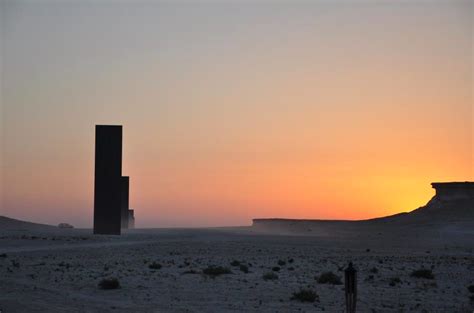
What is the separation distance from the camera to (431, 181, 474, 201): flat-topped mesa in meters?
108

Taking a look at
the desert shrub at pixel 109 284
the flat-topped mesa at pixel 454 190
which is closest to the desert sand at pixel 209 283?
the desert shrub at pixel 109 284

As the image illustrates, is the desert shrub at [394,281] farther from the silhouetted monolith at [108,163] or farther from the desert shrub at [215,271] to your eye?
the silhouetted monolith at [108,163]

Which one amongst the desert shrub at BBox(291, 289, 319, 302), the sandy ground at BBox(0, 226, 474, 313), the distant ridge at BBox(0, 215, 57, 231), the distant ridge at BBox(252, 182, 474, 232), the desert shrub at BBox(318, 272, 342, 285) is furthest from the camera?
the distant ridge at BBox(252, 182, 474, 232)

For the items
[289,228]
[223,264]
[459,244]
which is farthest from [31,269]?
Answer: [289,228]

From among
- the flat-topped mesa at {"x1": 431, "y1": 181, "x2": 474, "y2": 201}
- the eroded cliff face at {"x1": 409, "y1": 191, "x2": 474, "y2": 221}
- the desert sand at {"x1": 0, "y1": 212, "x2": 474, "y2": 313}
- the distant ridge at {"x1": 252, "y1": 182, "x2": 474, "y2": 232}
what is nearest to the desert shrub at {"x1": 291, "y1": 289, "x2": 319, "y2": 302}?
the desert sand at {"x1": 0, "y1": 212, "x2": 474, "y2": 313}

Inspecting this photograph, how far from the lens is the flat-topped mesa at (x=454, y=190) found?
108 meters

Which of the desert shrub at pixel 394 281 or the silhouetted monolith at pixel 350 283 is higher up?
the silhouetted monolith at pixel 350 283

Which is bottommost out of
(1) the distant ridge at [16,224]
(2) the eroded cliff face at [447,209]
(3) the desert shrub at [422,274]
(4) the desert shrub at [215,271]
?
(3) the desert shrub at [422,274]

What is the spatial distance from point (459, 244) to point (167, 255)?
3495cm

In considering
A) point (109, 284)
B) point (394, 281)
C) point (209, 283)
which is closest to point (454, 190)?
point (394, 281)

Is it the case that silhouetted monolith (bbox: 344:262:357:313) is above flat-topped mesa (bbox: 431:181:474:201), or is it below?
below

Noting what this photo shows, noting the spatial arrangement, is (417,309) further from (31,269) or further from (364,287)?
(31,269)

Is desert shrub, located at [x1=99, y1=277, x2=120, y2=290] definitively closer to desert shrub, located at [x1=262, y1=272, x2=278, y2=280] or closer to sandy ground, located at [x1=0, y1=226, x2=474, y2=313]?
sandy ground, located at [x1=0, y1=226, x2=474, y2=313]

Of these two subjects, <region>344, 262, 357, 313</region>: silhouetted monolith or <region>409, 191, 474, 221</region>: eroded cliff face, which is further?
<region>409, 191, 474, 221</region>: eroded cliff face
